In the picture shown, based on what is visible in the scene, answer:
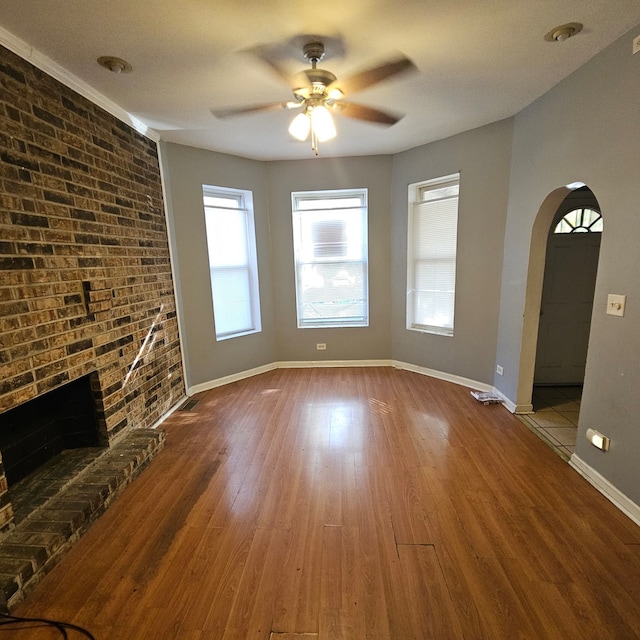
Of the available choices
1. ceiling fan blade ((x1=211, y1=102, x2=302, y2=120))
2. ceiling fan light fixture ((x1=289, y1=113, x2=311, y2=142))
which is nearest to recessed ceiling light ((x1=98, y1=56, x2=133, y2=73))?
ceiling fan blade ((x1=211, y1=102, x2=302, y2=120))

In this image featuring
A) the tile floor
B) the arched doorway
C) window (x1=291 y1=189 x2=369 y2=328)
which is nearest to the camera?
the tile floor

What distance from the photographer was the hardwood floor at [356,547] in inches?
53.8

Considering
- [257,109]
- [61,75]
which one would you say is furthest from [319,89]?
[61,75]

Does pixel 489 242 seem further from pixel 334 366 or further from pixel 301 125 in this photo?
pixel 334 366

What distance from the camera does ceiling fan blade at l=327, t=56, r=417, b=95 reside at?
1842 mm

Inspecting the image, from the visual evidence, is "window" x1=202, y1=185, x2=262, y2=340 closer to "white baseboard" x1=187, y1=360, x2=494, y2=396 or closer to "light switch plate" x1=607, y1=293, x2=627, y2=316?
"white baseboard" x1=187, y1=360, x2=494, y2=396

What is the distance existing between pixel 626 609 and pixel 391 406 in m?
2.05

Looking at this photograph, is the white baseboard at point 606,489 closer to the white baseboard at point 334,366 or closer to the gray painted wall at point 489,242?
the gray painted wall at point 489,242

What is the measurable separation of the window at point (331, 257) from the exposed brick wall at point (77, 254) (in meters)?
1.76

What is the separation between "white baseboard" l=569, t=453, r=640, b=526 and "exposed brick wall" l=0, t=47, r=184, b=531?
130 inches

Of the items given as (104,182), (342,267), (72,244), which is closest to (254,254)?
(342,267)

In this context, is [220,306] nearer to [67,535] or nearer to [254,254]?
[254,254]

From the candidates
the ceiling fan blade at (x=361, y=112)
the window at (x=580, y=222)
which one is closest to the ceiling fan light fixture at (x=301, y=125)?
the ceiling fan blade at (x=361, y=112)

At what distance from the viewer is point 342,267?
14.4 feet
